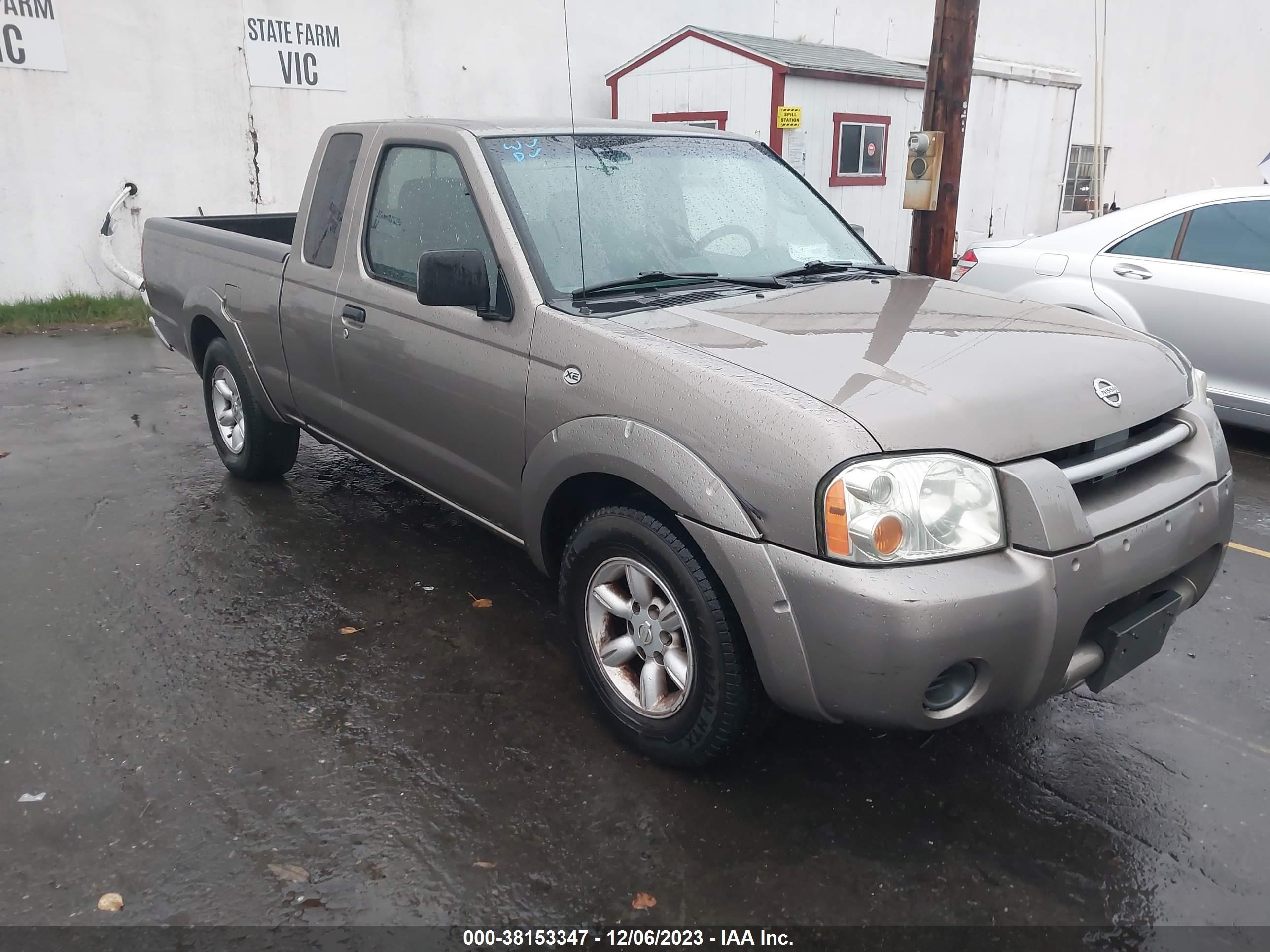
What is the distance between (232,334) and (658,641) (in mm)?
3212

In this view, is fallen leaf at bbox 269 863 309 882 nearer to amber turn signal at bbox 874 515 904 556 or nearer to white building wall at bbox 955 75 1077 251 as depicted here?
amber turn signal at bbox 874 515 904 556

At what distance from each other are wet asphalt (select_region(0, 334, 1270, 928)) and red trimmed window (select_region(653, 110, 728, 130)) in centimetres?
825

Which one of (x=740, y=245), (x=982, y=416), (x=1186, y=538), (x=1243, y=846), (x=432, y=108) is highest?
(x=432, y=108)

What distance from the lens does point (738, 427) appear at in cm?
260

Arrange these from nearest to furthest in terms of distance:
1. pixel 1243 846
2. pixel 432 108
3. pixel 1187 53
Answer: pixel 1243 846 < pixel 432 108 < pixel 1187 53

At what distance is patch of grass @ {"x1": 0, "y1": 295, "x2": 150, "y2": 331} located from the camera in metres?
9.94

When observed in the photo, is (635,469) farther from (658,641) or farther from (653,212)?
(653,212)

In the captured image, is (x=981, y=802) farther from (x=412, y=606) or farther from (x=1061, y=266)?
(x=1061, y=266)

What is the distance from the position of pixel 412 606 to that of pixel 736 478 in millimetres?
2034

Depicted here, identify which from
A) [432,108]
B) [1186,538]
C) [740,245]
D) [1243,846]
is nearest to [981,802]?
[1243,846]

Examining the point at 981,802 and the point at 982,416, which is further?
the point at 981,802

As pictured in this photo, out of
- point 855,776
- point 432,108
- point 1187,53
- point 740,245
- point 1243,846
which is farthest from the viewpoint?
point 1187,53

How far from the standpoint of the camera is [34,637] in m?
3.86

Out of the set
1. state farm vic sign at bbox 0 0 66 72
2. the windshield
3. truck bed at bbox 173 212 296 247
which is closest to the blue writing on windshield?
the windshield
